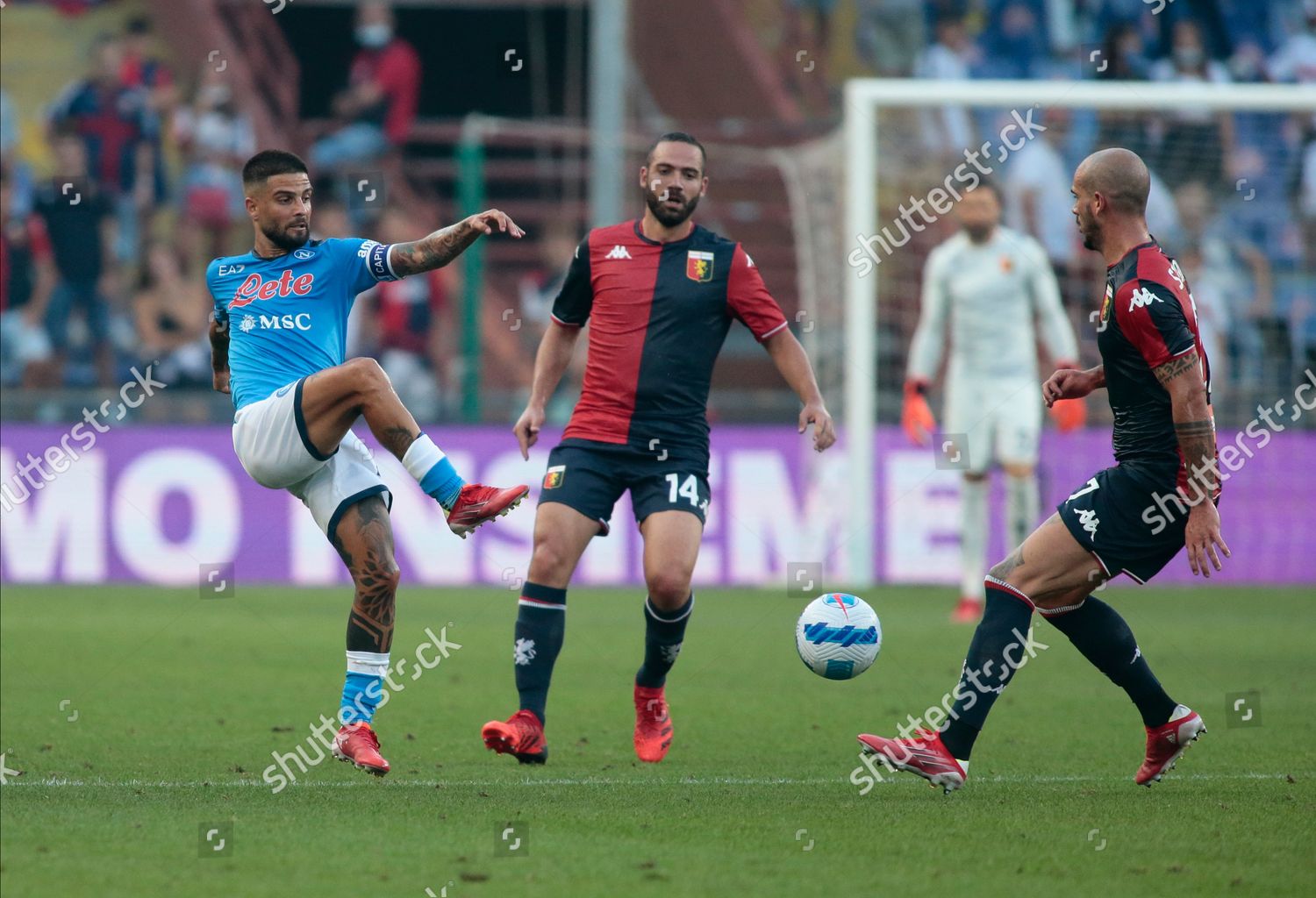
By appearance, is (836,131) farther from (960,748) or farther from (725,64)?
(960,748)

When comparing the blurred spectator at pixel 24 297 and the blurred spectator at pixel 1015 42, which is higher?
the blurred spectator at pixel 1015 42

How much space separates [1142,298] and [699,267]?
2008 mm

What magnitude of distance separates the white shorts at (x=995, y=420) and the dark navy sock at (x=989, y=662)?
20.9 feet

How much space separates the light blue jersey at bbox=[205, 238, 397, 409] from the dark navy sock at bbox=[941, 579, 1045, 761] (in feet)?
8.21

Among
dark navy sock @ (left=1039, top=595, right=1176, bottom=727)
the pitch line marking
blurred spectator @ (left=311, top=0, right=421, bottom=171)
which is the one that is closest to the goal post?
blurred spectator @ (left=311, top=0, right=421, bottom=171)

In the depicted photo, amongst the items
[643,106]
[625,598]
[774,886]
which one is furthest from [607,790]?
[643,106]

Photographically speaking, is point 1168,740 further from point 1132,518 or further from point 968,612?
point 968,612

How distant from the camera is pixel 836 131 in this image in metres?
17.1

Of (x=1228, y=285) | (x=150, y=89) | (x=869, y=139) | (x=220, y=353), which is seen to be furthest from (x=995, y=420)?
(x=150, y=89)

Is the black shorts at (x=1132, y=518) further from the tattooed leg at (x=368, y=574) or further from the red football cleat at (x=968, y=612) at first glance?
the red football cleat at (x=968, y=612)

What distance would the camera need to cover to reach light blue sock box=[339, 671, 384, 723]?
256 inches

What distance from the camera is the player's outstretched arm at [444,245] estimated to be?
6.33 m

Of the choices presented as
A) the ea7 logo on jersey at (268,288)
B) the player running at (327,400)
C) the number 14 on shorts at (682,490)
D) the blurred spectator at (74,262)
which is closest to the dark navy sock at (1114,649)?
the number 14 on shorts at (682,490)

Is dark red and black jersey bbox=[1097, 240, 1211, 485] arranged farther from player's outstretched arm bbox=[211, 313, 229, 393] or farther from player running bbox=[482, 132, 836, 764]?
player's outstretched arm bbox=[211, 313, 229, 393]
